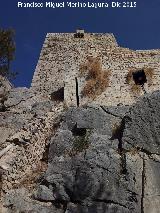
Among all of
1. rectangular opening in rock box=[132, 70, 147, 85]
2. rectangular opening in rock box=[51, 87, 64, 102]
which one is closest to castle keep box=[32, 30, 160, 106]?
rectangular opening in rock box=[132, 70, 147, 85]

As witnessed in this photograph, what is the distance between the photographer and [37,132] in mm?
19250

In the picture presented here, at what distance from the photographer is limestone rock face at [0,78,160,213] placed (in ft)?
49.5

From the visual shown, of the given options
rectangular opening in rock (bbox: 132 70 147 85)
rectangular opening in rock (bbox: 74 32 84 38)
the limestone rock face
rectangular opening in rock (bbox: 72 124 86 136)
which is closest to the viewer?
the limestone rock face

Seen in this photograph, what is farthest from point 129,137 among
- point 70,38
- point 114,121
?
point 70,38

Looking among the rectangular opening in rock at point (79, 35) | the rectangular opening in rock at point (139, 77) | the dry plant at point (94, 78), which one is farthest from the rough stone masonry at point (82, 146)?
the rectangular opening in rock at point (79, 35)

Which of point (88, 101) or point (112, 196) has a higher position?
point (88, 101)

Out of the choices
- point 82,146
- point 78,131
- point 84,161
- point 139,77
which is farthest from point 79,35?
point 84,161

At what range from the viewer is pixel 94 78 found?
80.8ft

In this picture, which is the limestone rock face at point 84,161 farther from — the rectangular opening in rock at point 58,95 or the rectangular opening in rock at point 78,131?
the rectangular opening in rock at point 58,95

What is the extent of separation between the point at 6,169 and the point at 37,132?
126 inches

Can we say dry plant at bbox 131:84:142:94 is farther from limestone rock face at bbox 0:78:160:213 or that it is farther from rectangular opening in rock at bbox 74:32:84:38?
rectangular opening in rock at bbox 74:32:84:38

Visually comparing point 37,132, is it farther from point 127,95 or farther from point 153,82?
point 153,82

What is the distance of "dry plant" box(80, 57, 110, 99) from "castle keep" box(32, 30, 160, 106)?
6.3 inches

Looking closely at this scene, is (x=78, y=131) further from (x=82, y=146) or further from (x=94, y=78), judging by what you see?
(x=94, y=78)
